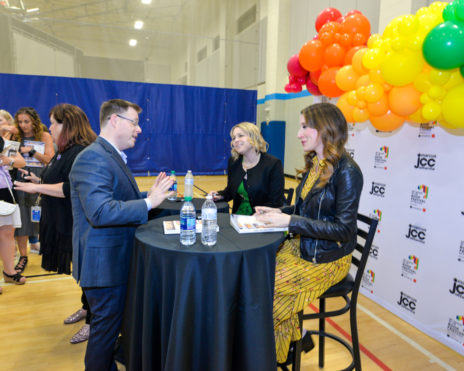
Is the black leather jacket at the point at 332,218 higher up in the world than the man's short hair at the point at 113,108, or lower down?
lower down

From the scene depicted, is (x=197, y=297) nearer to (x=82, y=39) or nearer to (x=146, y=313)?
(x=146, y=313)

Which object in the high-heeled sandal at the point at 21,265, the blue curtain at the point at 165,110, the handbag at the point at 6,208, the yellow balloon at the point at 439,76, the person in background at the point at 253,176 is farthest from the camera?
the blue curtain at the point at 165,110

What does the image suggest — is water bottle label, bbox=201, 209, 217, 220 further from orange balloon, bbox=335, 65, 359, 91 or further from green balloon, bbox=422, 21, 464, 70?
orange balloon, bbox=335, 65, 359, 91

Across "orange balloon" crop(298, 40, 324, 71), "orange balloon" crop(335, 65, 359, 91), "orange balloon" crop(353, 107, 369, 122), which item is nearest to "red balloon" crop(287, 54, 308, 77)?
"orange balloon" crop(298, 40, 324, 71)

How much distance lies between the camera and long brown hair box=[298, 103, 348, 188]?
70.8 inches

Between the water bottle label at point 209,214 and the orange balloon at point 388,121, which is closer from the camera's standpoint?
the water bottle label at point 209,214

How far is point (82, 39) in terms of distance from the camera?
10031 mm

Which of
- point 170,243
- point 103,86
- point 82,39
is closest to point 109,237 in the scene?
point 170,243

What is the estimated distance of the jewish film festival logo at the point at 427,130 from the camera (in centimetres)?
238

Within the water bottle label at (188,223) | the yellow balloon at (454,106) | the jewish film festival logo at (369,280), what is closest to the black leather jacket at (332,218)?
→ the water bottle label at (188,223)

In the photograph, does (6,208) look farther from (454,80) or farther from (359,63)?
(454,80)

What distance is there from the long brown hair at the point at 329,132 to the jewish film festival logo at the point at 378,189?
1.25m

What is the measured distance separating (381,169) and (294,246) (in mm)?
1392

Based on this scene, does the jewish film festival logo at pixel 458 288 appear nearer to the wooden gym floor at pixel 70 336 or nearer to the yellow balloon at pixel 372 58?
the wooden gym floor at pixel 70 336
